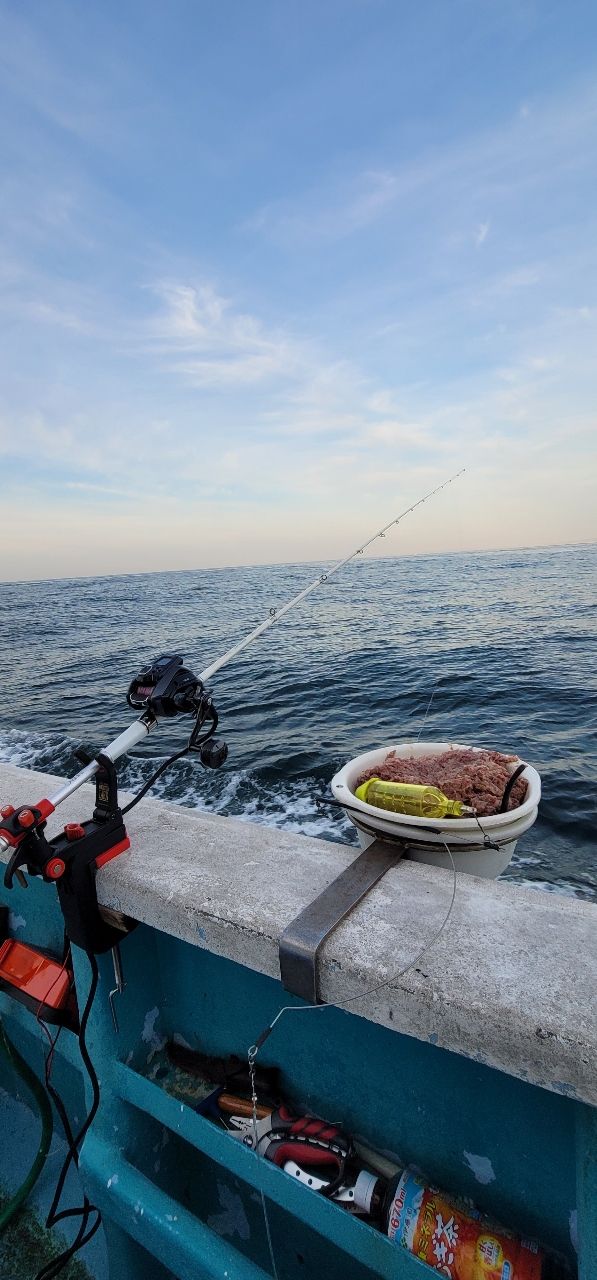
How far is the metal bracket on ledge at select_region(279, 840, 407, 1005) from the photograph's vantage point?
1345 mm

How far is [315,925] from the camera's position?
55.9 inches

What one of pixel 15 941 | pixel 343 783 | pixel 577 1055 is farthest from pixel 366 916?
pixel 15 941

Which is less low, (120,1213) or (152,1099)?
(152,1099)

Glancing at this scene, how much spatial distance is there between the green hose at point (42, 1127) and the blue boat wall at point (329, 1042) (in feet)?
1.01

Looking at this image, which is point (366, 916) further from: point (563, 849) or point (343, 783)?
point (563, 849)

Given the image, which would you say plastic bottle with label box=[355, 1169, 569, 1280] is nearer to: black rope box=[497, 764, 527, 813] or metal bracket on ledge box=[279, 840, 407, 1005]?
metal bracket on ledge box=[279, 840, 407, 1005]

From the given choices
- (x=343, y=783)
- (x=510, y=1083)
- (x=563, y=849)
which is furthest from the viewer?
(x=563, y=849)

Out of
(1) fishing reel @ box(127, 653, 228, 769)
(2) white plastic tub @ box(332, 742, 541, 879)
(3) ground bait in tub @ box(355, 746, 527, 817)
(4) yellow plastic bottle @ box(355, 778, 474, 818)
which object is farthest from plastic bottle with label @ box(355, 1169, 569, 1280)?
(1) fishing reel @ box(127, 653, 228, 769)

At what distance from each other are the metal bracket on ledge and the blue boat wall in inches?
1.3

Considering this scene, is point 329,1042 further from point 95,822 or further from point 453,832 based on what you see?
point 95,822

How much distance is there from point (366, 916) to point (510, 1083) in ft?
1.77

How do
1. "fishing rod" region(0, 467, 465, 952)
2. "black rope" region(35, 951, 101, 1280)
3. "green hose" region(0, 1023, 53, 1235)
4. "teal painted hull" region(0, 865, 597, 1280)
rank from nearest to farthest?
"teal painted hull" region(0, 865, 597, 1280) → "fishing rod" region(0, 467, 465, 952) → "black rope" region(35, 951, 101, 1280) → "green hose" region(0, 1023, 53, 1235)

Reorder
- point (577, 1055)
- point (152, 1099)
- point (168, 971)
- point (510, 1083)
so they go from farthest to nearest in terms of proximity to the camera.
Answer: point (168, 971) → point (152, 1099) → point (510, 1083) → point (577, 1055)

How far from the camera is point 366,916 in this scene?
1477mm
